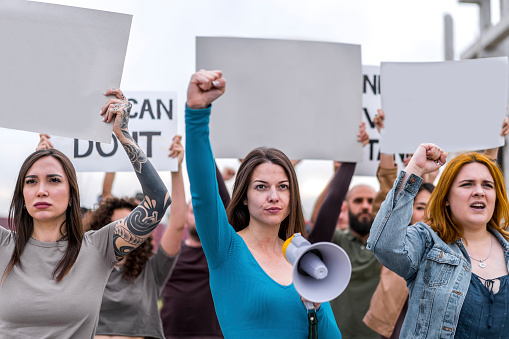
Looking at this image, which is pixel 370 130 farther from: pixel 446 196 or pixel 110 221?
pixel 110 221

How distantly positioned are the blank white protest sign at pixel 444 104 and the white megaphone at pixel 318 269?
218cm

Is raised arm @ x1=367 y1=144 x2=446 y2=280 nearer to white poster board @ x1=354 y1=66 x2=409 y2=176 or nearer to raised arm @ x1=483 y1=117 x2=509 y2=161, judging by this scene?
raised arm @ x1=483 y1=117 x2=509 y2=161

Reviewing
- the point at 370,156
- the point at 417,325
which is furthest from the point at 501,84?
the point at 417,325

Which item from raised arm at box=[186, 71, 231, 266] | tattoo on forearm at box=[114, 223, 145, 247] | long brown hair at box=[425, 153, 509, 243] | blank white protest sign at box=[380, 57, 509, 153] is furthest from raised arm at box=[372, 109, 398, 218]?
raised arm at box=[186, 71, 231, 266]

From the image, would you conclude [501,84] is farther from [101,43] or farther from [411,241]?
[101,43]

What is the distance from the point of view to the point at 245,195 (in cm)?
290

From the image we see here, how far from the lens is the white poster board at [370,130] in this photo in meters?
4.82

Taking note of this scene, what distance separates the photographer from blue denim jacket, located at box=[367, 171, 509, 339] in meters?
2.79

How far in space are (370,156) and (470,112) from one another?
2.84 ft

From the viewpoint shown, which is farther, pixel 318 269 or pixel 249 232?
pixel 249 232

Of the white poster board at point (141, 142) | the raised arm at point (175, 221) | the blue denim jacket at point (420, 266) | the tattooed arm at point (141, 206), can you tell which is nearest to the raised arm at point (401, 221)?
the blue denim jacket at point (420, 266)

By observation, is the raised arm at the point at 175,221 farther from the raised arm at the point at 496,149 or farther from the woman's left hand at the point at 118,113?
the raised arm at the point at 496,149

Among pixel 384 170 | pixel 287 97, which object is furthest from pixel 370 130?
pixel 287 97

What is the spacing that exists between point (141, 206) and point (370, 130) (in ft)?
7.42
